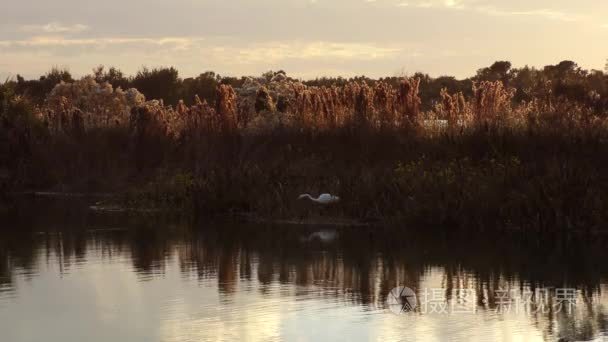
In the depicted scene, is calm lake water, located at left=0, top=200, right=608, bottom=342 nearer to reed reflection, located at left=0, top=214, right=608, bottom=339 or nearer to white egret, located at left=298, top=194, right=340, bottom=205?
reed reflection, located at left=0, top=214, right=608, bottom=339

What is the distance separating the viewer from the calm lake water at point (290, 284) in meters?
12.1

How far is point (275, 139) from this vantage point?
25438 millimetres

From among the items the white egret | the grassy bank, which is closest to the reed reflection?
the white egret

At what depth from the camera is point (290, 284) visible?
1498cm

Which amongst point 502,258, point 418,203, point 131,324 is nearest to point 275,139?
point 418,203

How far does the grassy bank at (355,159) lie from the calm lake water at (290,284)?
2.91ft

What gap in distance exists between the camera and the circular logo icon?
13125 mm

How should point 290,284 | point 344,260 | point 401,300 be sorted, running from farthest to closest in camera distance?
point 344,260 → point 290,284 → point 401,300

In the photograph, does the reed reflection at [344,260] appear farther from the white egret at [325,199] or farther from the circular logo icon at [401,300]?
the white egret at [325,199]

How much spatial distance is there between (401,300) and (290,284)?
6.01ft

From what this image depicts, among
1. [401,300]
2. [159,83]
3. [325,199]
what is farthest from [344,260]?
[159,83]

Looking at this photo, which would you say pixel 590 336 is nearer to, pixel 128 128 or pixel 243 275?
pixel 243 275

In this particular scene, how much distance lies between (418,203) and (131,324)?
8866 millimetres

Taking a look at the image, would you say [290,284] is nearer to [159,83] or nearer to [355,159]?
[355,159]
